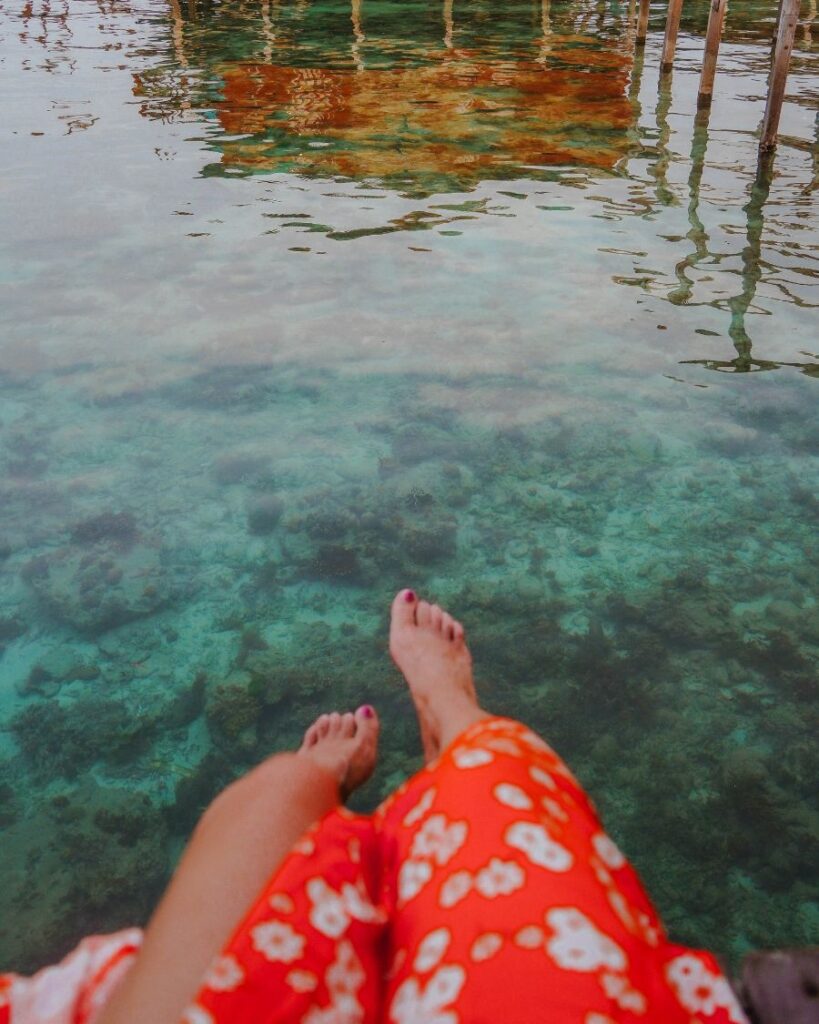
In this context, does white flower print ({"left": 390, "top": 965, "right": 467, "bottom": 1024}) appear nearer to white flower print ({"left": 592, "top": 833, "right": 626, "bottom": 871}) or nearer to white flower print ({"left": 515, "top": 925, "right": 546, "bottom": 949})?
white flower print ({"left": 515, "top": 925, "right": 546, "bottom": 949})

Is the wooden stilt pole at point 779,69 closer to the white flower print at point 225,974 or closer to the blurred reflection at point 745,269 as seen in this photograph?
the blurred reflection at point 745,269

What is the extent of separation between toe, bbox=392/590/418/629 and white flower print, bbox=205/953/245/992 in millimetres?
1723

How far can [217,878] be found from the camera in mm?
1503

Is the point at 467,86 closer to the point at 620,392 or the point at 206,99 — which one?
the point at 206,99

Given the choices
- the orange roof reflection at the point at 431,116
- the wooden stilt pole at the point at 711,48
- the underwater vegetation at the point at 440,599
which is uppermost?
the wooden stilt pole at the point at 711,48

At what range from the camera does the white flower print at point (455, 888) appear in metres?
1.45

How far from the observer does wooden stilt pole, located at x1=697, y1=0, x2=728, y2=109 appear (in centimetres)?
1021

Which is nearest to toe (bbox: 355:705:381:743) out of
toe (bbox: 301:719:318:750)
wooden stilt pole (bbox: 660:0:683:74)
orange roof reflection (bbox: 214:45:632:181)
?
toe (bbox: 301:719:318:750)

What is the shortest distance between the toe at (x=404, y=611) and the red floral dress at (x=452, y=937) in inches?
51.3

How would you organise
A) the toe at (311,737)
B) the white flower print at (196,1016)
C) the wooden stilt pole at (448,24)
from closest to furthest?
the white flower print at (196,1016), the toe at (311,737), the wooden stilt pole at (448,24)

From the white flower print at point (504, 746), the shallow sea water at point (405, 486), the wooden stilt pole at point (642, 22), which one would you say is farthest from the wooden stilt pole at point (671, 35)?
the white flower print at point (504, 746)

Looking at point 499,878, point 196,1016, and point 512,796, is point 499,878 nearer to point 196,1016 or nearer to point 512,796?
point 512,796

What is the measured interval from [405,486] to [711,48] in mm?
9306

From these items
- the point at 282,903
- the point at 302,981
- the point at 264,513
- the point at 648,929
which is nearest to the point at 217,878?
the point at 282,903
